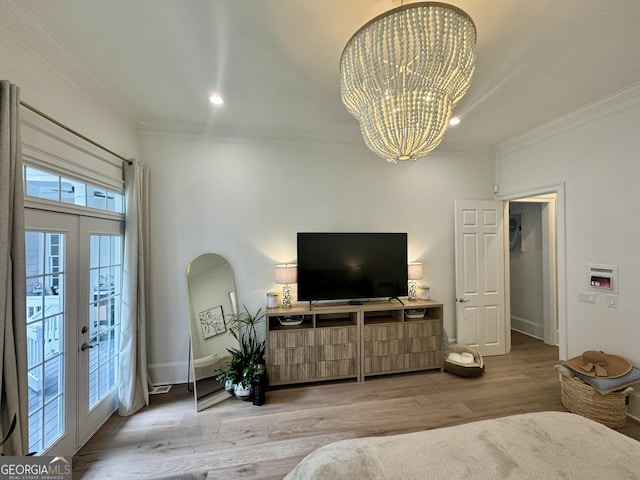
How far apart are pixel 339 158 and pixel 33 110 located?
8.78 feet

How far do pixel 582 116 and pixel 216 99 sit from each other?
3643 millimetres

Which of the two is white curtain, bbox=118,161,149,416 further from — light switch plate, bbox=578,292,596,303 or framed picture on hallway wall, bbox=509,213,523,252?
framed picture on hallway wall, bbox=509,213,523,252

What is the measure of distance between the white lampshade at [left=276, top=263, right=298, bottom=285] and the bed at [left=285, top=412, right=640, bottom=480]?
1.85 metres

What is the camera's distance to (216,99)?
2365 millimetres

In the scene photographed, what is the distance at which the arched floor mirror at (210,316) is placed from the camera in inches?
104

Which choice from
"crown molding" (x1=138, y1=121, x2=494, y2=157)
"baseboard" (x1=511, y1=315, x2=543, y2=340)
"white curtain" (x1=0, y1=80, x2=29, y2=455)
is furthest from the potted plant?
"baseboard" (x1=511, y1=315, x2=543, y2=340)

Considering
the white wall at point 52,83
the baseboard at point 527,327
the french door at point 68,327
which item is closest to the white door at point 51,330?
the french door at point 68,327

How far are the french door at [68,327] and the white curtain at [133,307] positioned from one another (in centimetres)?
11

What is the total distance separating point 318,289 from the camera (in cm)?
298

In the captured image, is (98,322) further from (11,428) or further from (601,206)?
(601,206)

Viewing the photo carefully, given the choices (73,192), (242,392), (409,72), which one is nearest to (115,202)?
(73,192)

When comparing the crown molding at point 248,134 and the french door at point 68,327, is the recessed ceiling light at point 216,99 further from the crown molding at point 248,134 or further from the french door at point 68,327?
the french door at point 68,327

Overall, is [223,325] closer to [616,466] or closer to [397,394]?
[397,394]

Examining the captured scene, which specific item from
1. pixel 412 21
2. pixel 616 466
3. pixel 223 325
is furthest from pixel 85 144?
pixel 616 466
